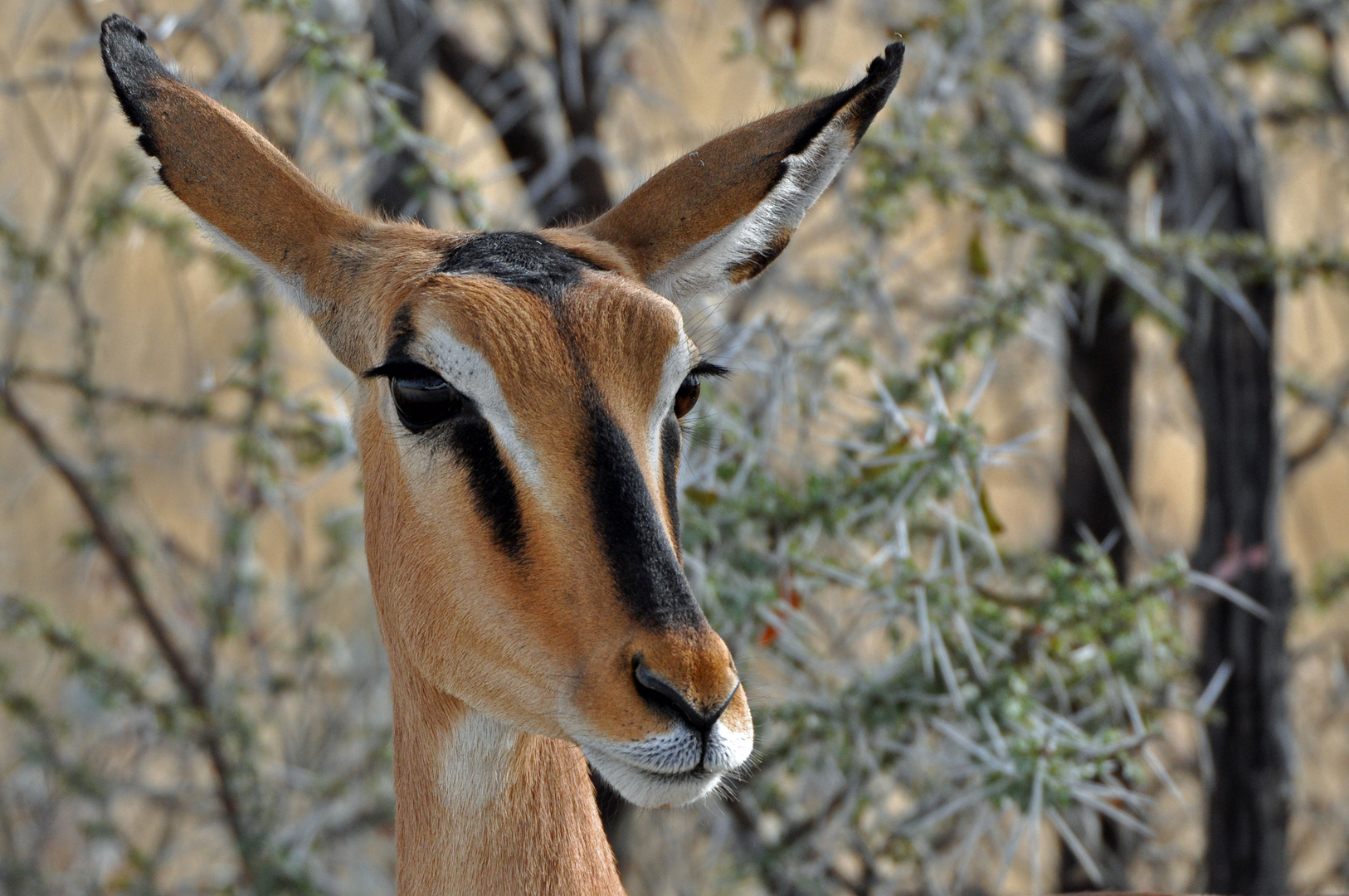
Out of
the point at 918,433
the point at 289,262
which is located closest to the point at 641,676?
the point at 289,262

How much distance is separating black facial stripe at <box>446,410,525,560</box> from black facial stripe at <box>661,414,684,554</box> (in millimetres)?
316

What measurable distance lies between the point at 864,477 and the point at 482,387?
1.90m

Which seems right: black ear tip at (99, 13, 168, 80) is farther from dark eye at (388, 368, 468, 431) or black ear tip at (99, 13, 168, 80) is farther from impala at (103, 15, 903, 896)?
dark eye at (388, 368, 468, 431)

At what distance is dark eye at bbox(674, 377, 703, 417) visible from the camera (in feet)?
8.22

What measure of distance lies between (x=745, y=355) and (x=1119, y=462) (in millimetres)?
2765

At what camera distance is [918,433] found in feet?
12.9

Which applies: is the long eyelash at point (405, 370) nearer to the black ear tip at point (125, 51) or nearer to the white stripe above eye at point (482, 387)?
the white stripe above eye at point (482, 387)

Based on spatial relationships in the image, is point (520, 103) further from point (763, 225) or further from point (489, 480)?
point (489, 480)

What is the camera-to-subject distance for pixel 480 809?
8.36 ft

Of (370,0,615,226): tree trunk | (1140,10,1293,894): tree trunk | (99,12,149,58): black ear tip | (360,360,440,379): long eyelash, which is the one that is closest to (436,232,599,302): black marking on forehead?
(360,360,440,379): long eyelash

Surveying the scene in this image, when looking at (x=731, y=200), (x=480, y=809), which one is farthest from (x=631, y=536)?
(x=731, y=200)

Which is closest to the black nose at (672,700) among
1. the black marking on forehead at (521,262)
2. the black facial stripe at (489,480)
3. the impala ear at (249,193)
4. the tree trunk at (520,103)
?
the black facial stripe at (489,480)

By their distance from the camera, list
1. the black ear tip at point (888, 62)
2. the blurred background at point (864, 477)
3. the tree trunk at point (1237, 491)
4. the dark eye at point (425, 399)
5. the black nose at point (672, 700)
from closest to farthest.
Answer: the black nose at point (672, 700)
the dark eye at point (425, 399)
the black ear tip at point (888, 62)
the blurred background at point (864, 477)
the tree trunk at point (1237, 491)

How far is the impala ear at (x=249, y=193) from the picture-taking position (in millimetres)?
2570
